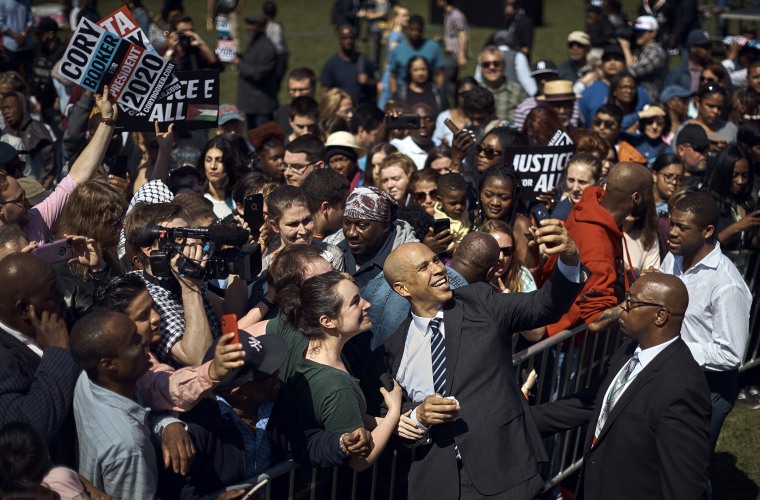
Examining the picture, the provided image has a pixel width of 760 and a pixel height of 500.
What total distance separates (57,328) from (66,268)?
120cm

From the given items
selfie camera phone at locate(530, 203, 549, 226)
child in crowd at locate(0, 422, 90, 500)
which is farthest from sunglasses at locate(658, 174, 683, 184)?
child in crowd at locate(0, 422, 90, 500)

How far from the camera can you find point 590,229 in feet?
21.1

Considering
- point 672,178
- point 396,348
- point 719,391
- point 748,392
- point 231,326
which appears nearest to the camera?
point 231,326

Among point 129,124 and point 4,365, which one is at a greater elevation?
point 129,124

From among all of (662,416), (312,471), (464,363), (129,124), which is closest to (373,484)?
(312,471)

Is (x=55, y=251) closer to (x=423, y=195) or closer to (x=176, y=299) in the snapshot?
(x=176, y=299)

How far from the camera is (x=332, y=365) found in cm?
498

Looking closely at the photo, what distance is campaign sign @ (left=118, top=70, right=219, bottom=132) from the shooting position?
7722 mm

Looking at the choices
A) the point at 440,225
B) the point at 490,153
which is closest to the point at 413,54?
the point at 490,153

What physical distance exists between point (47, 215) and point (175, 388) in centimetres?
264

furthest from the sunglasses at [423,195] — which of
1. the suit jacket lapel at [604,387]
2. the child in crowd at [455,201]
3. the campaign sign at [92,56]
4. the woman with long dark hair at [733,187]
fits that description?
the suit jacket lapel at [604,387]

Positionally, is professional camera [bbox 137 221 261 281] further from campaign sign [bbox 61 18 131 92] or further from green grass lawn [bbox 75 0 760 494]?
green grass lawn [bbox 75 0 760 494]

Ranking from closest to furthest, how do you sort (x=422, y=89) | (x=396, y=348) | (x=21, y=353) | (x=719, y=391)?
1. (x=21, y=353)
2. (x=396, y=348)
3. (x=719, y=391)
4. (x=422, y=89)

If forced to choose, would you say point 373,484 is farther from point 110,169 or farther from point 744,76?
point 744,76
